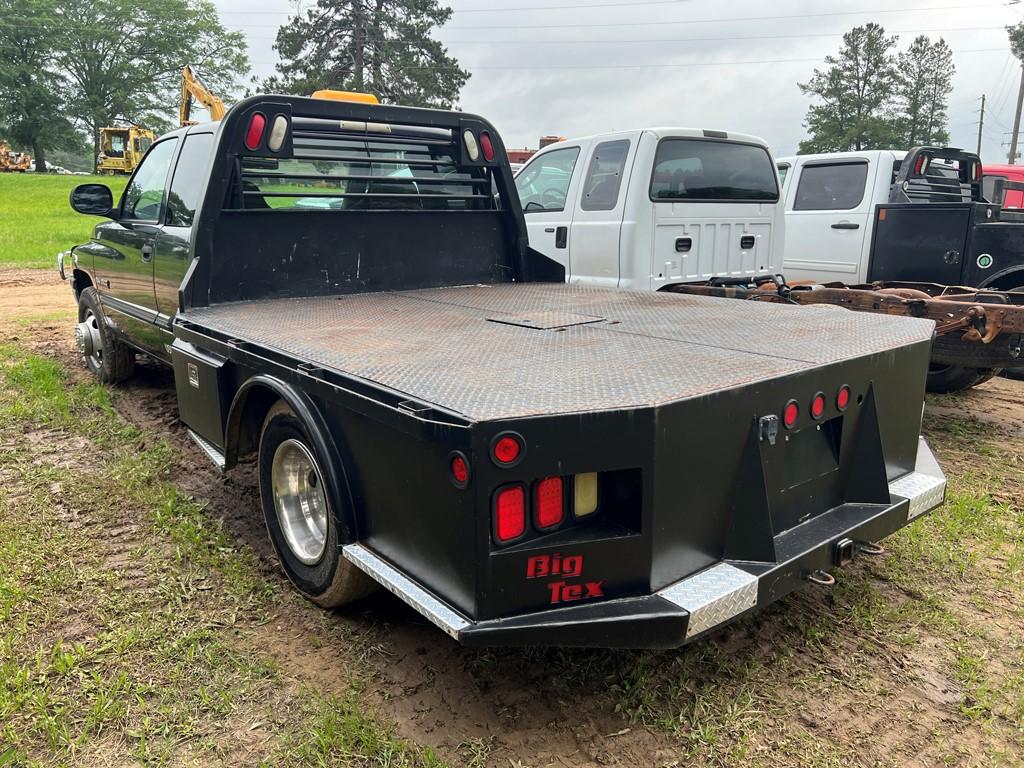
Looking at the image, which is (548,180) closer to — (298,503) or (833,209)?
(833,209)

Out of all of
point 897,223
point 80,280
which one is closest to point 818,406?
point 897,223

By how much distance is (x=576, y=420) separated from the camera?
6.91 feet

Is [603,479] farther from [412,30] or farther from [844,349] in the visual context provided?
[412,30]

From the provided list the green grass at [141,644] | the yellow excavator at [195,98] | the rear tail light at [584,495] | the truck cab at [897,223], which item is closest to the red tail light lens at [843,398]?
the rear tail light at [584,495]

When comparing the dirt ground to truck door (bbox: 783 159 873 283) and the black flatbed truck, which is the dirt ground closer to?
the black flatbed truck

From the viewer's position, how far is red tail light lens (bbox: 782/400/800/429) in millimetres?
2559

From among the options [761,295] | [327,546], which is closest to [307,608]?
[327,546]

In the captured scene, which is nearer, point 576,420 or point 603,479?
point 576,420

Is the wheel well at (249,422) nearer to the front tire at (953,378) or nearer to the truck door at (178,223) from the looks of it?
the truck door at (178,223)

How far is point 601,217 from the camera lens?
20.2 feet

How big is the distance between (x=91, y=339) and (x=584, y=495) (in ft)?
18.9

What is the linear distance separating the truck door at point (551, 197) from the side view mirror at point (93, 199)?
302cm

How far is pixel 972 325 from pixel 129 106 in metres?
63.8

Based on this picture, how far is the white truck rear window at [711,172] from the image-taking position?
6.05 meters
